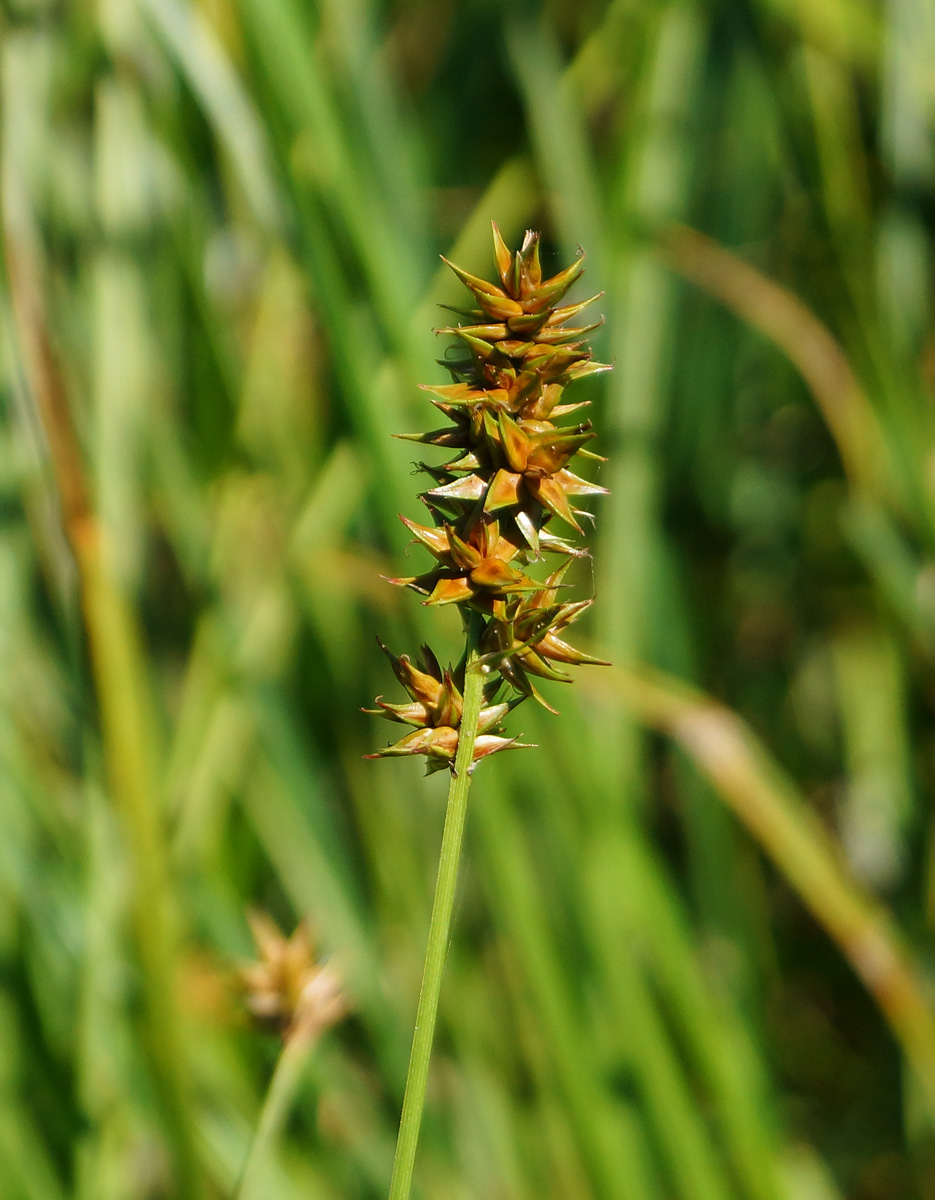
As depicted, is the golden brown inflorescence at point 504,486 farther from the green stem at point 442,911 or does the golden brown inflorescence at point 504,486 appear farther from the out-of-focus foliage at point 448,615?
the out-of-focus foliage at point 448,615

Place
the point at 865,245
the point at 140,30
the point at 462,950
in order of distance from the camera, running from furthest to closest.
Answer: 1. the point at 865,245
2. the point at 462,950
3. the point at 140,30

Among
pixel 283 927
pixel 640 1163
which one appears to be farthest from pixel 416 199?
pixel 640 1163

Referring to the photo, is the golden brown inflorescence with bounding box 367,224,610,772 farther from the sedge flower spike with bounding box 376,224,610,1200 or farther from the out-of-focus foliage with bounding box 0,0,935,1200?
the out-of-focus foliage with bounding box 0,0,935,1200

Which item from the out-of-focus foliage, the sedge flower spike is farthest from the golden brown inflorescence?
the out-of-focus foliage

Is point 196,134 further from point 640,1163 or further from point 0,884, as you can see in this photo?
point 640,1163

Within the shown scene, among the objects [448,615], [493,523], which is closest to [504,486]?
[493,523]

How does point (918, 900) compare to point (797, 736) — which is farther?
point (797, 736)

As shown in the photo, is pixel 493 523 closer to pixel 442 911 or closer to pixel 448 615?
pixel 442 911

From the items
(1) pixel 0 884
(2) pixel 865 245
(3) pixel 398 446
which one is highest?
(2) pixel 865 245
